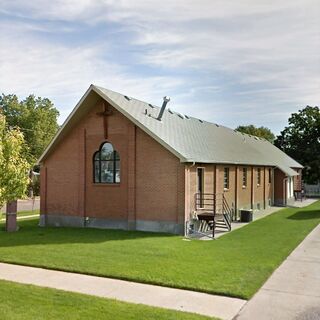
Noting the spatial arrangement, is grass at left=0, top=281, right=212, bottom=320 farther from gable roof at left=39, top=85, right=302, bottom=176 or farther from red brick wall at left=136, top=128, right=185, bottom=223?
gable roof at left=39, top=85, right=302, bottom=176

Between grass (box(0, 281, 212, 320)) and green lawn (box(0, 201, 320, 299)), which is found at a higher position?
green lawn (box(0, 201, 320, 299))

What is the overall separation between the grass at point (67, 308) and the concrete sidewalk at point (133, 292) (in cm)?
39

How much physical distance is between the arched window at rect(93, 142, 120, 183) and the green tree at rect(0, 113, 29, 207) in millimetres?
8683

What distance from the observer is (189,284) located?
9.71 metres

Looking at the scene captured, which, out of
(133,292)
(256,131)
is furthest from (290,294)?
(256,131)

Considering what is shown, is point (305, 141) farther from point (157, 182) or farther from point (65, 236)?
point (65, 236)

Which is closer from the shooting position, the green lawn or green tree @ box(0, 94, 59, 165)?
the green lawn

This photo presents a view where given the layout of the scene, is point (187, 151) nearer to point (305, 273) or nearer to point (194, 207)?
point (194, 207)

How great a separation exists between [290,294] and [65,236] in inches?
411

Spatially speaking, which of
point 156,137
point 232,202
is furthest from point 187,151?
point 232,202

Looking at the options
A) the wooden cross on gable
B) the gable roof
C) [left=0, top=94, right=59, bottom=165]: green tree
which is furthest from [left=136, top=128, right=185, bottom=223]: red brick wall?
[left=0, top=94, right=59, bottom=165]: green tree

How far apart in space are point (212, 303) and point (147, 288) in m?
1.72

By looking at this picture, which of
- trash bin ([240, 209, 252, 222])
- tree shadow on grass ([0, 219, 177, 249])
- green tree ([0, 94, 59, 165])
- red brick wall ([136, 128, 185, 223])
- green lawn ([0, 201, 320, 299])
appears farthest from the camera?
green tree ([0, 94, 59, 165])

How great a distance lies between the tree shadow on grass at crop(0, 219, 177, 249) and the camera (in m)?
15.7
